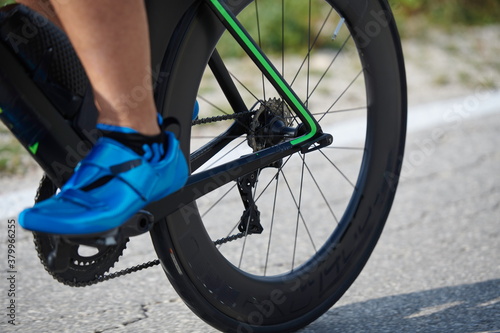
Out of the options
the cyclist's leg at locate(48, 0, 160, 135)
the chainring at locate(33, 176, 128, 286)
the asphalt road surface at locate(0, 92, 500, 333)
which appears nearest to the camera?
the cyclist's leg at locate(48, 0, 160, 135)

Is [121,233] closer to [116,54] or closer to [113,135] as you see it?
[113,135]

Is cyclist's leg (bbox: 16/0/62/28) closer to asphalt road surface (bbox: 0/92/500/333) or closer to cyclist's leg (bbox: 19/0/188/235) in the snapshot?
cyclist's leg (bbox: 19/0/188/235)

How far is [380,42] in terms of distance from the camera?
2.13 metres

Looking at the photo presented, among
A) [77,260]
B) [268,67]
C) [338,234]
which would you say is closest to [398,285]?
[338,234]

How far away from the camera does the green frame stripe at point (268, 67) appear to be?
1754 millimetres

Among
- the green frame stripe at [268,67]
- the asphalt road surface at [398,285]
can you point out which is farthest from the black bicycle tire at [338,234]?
the asphalt road surface at [398,285]

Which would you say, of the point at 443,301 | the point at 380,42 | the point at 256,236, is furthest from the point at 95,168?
the point at 256,236

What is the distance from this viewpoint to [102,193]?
150 cm

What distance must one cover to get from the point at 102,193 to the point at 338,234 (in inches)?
36.0

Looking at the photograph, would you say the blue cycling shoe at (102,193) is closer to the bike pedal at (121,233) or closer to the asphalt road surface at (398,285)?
the bike pedal at (121,233)

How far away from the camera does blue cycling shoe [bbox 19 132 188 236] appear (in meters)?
1.46

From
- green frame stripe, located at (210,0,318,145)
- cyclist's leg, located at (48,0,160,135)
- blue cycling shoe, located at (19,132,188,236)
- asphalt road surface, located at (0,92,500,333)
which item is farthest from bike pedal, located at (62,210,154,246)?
asphalt road surface, located at (0,92,500,333)

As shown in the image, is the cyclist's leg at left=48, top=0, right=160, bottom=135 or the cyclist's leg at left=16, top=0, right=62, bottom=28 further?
the cyclist's leg at left=16, top=0, right=62, bottom=28

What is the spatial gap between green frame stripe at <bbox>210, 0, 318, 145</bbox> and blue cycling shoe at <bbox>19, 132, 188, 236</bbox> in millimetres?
382
